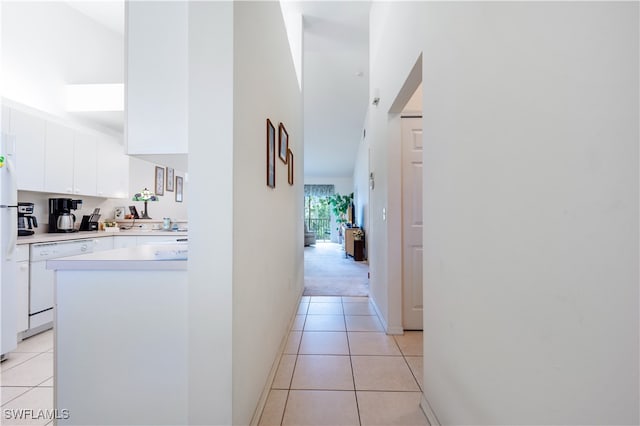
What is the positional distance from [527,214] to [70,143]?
417 cm

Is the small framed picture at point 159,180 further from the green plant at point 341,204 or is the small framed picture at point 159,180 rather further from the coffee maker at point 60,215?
the green plant at point 341,204

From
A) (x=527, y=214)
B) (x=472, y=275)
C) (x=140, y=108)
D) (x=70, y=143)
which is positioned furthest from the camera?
(x=70, y=143)

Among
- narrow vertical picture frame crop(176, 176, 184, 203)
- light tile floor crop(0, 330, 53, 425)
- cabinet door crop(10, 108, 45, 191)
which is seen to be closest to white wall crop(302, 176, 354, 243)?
narrow vertical picture frame crop(176, 176, 184, 203)

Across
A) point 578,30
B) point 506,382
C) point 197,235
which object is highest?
point 578,30

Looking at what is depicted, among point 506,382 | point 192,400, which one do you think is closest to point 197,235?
point 192,400

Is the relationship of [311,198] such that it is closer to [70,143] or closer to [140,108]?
[70,143]

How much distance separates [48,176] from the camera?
9.29ft

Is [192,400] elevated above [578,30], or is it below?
below

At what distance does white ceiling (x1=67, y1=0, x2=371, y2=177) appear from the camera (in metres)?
3.39

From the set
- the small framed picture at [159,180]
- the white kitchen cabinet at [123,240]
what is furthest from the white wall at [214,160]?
the small framed picture at [159,180]

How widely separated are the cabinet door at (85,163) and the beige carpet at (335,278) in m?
3.05

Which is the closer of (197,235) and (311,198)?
(197,235)

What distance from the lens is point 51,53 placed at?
124 inches

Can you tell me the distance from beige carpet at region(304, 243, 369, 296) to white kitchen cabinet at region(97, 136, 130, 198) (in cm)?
296
